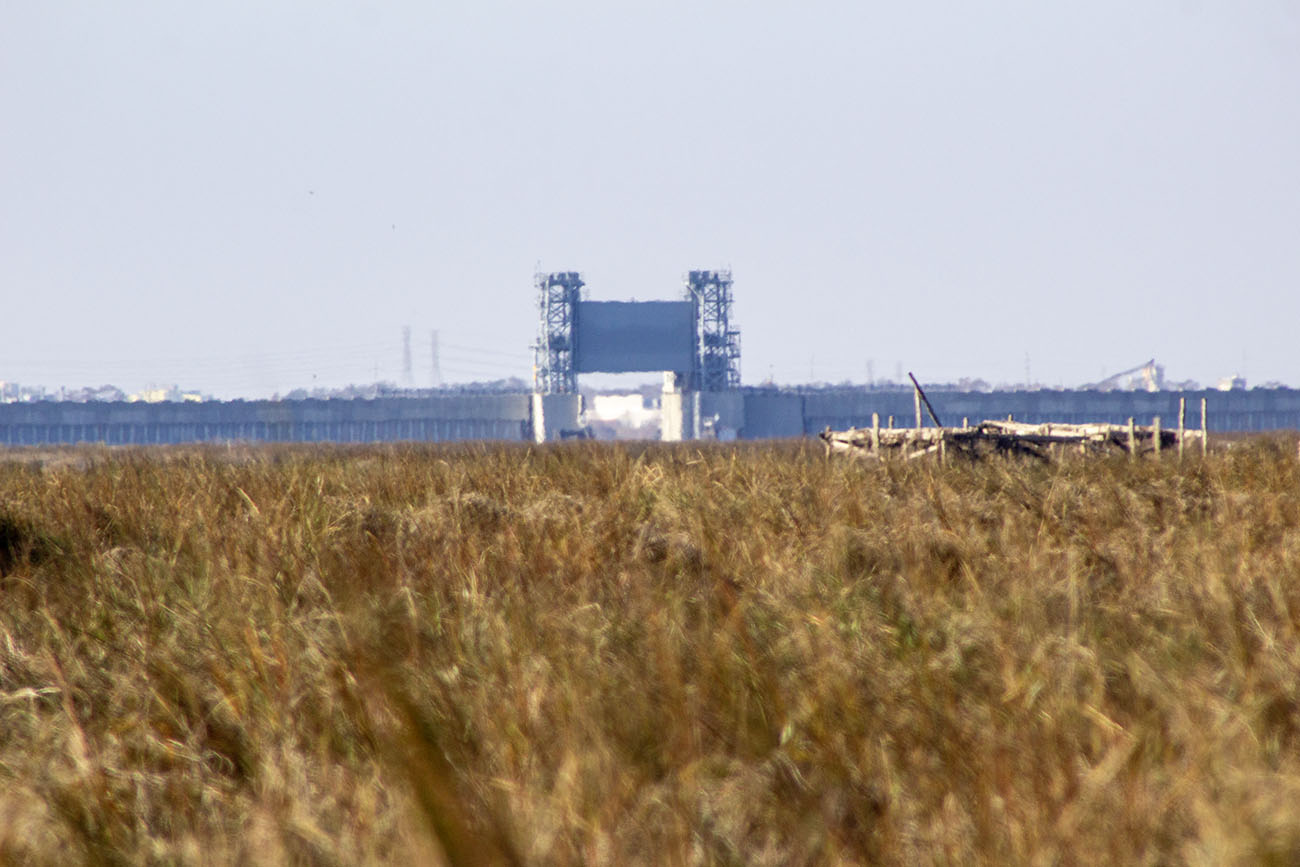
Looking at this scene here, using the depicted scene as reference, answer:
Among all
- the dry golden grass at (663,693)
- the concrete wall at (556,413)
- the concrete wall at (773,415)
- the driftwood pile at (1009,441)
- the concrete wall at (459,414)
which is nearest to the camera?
the dry golden grass at (663,693)

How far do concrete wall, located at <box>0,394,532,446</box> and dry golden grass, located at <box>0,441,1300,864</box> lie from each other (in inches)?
4731

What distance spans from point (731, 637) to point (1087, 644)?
1.18 metres

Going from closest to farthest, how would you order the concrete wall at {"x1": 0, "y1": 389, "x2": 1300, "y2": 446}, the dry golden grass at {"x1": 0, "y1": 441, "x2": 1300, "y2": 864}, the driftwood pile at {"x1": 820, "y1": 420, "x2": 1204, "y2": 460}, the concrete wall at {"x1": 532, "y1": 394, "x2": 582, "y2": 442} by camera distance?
the dry golden grass at {"x1": 0, "y1": 441, "x2": 1300, "y2": 864} → the driftwood pile at {"x1": 820, "y1": 420, "x2": 1204, "y2": 460} → the concrete wall at {"x1": 532, "y1": 394, "x2": 582, "y2": 442} → the concrete wall at {"x1": 0, "y1": 389, "x2": 1300, "y2": 446}

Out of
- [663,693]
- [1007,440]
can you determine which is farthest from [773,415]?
[663,693]

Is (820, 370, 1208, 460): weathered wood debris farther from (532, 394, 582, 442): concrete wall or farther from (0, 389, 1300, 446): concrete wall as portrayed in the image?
(0, 389, 1300, 446): concrete wall

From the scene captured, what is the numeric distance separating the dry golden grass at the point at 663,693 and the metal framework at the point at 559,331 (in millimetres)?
111815

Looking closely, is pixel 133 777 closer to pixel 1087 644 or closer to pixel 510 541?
pixel 1087 644

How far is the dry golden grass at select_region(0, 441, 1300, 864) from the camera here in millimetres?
2473

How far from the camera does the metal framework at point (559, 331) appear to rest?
389 ft

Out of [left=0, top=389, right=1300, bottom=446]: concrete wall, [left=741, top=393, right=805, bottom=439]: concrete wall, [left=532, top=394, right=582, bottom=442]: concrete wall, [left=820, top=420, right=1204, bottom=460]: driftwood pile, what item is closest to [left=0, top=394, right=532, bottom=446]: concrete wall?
[left=0, top=389, right=1300, bottom=446]: concrete wall

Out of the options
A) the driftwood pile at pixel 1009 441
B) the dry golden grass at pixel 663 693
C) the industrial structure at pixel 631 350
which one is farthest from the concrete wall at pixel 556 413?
the dry golden grass at pixel 663 693

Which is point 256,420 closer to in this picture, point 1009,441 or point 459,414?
point 459,414

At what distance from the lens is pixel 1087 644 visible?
412 cm

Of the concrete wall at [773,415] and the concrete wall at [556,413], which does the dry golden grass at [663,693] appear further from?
the concrete wall at [773,415]
